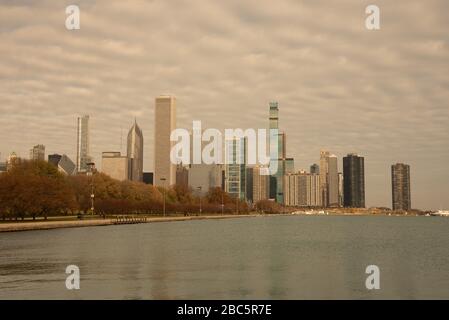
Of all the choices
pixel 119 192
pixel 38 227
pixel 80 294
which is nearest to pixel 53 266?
pixel 80 294

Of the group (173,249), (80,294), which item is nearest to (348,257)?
(173,249)

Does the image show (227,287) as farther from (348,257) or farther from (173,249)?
(173,249)

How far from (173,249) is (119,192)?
12984cm

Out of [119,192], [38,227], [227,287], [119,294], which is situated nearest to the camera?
[119,294]

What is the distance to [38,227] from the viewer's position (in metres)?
107

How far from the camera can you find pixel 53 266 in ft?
161

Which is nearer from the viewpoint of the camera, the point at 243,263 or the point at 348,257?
the point at 243,263

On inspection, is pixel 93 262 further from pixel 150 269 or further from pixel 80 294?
pixel 80 294

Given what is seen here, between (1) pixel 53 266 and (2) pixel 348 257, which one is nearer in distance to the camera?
(1) pixel 53 266
